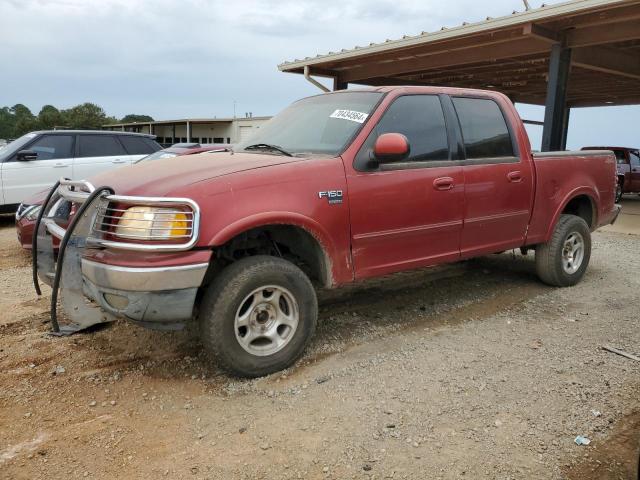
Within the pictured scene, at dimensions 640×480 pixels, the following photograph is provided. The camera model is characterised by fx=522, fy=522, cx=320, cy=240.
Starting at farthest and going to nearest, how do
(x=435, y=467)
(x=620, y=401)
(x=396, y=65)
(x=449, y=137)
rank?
(x=396, y=65)
(x=449, y=137)
(x=620, y=401)
(x=435, y=467)

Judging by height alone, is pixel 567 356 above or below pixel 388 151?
below

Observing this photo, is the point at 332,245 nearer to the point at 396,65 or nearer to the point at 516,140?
the point at 516,140

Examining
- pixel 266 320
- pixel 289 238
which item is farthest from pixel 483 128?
pixel 266 320

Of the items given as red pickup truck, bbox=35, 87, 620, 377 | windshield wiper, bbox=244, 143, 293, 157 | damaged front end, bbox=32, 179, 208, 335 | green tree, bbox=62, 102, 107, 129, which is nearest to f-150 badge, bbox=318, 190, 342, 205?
red pickup truck, bbox=35, 87, 620, 377

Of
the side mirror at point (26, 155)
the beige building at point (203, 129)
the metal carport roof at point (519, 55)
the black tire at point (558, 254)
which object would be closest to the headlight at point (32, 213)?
the side mirror at point (26, 155)

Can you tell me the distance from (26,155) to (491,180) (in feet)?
26.6

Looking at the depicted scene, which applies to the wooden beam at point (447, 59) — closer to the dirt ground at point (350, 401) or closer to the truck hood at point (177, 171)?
the dirt ground at point (350, 401)

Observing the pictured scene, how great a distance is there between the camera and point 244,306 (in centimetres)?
335

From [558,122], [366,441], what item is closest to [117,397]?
[366,441]

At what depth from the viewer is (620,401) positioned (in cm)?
318

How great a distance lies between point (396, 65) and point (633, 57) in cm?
556

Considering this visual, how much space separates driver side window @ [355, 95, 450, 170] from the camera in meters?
4.07

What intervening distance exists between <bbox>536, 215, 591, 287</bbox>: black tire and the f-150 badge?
286 centimetres

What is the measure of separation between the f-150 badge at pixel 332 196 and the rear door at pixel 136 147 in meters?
7.54
